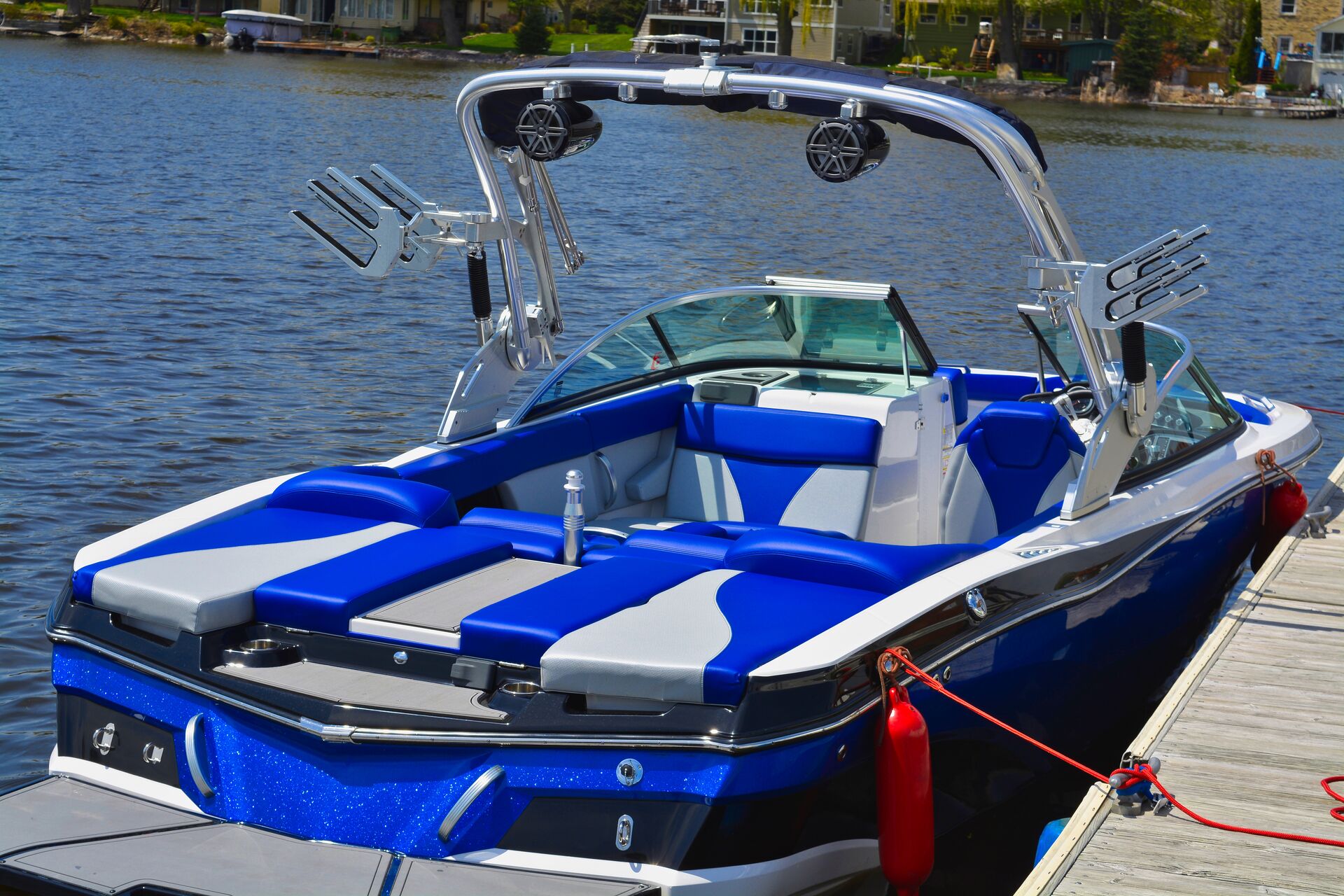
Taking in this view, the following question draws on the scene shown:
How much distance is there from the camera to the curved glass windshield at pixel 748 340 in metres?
6.54

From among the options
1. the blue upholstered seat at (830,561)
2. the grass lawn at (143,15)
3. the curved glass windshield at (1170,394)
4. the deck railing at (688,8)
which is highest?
the deck railing at (688,8)

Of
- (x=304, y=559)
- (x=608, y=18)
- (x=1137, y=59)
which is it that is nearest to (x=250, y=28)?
(x=608, y=18)

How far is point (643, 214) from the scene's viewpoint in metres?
21.3

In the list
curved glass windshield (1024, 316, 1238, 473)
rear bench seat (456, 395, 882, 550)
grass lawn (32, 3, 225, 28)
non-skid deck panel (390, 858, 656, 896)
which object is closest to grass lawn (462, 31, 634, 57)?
grass lawn (32, 3, 225, 28)

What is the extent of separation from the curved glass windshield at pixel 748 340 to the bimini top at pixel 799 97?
4.62 ft

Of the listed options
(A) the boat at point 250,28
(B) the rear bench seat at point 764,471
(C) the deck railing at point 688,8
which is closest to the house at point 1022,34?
(C) the deck railing at point 688,8

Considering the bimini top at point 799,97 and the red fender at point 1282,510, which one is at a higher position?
the bimini top at point 799,97

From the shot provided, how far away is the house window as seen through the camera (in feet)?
231

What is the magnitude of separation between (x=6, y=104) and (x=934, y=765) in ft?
97.9

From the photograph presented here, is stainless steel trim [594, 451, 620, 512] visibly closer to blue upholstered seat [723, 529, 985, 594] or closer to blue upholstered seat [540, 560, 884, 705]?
blue upholstered seat [723, 529, 985, 594]

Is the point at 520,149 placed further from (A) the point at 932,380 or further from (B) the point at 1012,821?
(B) the point at 1012,821

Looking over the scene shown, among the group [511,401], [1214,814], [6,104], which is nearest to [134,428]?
[511,401]

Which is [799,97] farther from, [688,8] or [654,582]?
[688,8]

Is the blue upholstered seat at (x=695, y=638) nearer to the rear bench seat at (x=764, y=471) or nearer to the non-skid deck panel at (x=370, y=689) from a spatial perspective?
the non-skid deck panel at (x=370, y=689)
